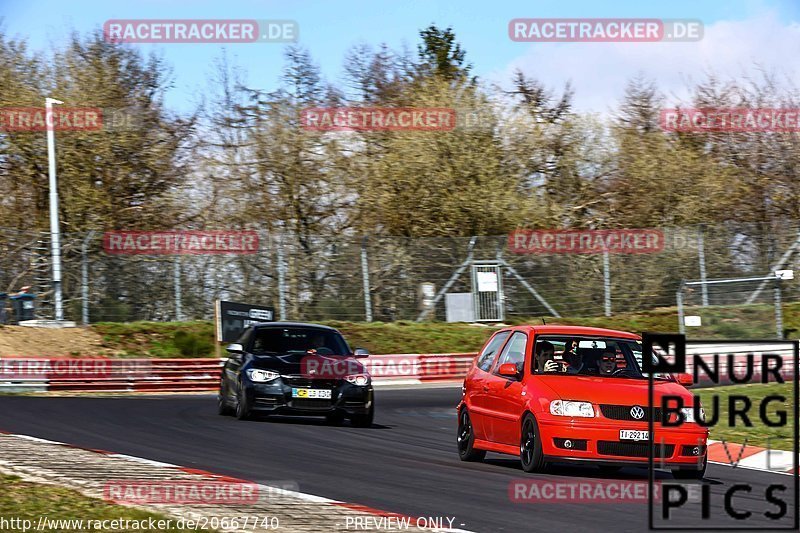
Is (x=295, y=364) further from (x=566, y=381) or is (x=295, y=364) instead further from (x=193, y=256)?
(x=193, y=256)

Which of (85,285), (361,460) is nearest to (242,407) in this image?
(361,460)

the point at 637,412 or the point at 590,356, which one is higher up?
the point at 590,356

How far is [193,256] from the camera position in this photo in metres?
33.3

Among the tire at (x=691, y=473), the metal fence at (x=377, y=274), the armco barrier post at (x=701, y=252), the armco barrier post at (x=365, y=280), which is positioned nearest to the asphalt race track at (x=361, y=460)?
the tire at (x=691, y=473)

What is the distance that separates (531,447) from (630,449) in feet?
3.07

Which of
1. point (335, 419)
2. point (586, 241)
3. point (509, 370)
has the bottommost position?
point (335, 419)

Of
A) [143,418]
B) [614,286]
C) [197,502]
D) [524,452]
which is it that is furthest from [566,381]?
[614,286]

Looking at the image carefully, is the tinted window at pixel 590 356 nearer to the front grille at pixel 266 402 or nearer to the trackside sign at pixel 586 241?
the front grille at pixel 266 402

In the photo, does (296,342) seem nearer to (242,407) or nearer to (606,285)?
(242,407)

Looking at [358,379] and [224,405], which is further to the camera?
[224,405]

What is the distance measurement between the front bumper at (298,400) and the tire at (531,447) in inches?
231

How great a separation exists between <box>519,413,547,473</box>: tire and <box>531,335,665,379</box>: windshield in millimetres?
682

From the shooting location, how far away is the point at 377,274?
35500 mm

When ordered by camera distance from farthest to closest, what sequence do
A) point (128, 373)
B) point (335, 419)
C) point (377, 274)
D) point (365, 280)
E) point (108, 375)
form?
point (377, 274)
point (365, 280)
point (128, 373)
point (108, 375)
point (335, 419)
